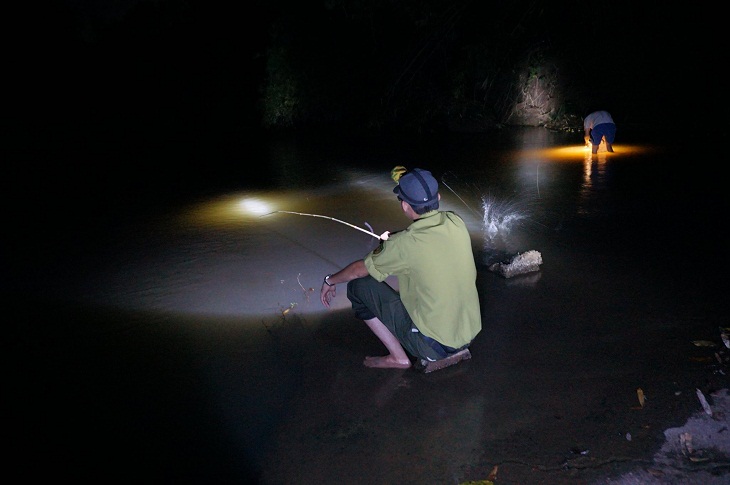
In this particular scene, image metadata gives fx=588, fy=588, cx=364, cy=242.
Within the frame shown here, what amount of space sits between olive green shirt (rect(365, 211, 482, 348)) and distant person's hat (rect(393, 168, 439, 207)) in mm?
97

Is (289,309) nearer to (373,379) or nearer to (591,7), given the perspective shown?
(373,379)

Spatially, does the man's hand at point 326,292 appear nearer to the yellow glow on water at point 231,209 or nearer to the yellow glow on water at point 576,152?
the yellow glow on water at point 231,209

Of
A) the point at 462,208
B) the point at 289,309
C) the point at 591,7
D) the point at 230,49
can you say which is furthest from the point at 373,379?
the point at 230,49

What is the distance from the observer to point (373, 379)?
12.9ft

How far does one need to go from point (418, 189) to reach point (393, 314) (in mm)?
849

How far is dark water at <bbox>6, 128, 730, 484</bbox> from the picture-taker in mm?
3219

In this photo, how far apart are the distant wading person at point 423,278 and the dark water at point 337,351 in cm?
39

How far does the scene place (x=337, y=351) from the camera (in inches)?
172

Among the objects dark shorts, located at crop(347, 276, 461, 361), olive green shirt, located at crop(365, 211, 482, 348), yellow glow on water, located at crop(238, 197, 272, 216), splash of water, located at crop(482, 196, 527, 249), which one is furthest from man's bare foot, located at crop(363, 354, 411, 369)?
yellow glow on water, located at crop(238, 197, 272, 216)

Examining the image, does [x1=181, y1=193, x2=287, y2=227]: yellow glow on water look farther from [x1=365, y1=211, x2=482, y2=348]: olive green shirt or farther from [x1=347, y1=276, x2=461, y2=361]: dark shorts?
[x1=365, y1=211, x2=482, y2=348]: olive green shirt

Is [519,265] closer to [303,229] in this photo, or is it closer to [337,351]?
[337,351]

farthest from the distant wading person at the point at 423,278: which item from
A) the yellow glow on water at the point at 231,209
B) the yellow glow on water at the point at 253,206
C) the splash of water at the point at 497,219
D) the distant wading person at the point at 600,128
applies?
the distant wading person at the point at 600,128

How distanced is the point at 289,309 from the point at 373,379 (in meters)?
1.45

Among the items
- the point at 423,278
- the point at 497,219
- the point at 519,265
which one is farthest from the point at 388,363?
the point at 497,219
